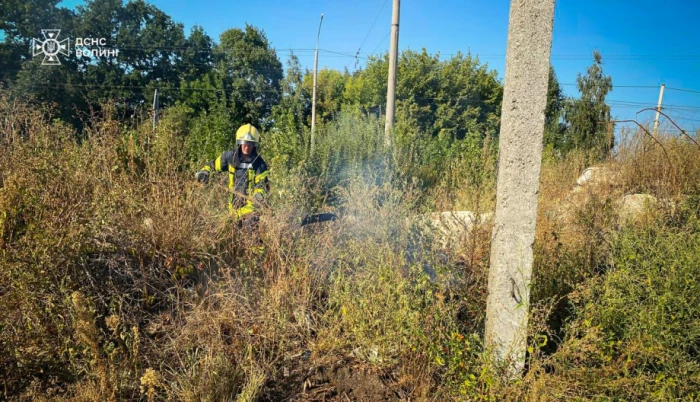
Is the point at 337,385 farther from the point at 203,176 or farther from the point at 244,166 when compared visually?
the point at 244,166

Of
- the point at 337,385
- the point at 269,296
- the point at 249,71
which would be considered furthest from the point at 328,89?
the point at 337,385

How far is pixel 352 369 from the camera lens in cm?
265

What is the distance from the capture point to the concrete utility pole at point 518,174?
2193mm

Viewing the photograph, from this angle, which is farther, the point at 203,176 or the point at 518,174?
the point at 203,176

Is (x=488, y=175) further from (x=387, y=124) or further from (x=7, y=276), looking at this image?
(x=387, y=124)

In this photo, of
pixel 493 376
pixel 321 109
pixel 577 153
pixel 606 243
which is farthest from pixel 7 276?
pixel 321 109

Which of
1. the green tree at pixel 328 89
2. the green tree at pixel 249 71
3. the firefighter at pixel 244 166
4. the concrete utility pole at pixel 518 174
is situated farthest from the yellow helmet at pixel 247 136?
the green tree at pixel 249 71

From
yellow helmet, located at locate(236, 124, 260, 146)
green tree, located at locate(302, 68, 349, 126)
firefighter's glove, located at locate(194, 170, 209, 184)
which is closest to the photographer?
firefighter's glove, located at locate(194, 170, 209, 184)

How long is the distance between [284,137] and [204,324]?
452 centimetres

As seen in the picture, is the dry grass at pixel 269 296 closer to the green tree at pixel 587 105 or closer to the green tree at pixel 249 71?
the green tree at pixel 587 105

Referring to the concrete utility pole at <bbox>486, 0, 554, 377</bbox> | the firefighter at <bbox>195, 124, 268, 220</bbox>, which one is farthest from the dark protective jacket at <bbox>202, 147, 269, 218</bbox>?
the concrete utility pole at <bbox>486, 0, 554, 377</bbox>

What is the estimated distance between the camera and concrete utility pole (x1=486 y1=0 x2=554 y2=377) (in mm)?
2193

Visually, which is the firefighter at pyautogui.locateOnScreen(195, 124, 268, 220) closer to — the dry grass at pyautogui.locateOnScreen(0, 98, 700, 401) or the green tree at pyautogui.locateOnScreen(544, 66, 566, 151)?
the dry grass at pyautogui.locateOnScreen(0, 98, 700, 401)

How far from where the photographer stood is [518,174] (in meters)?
2.24
